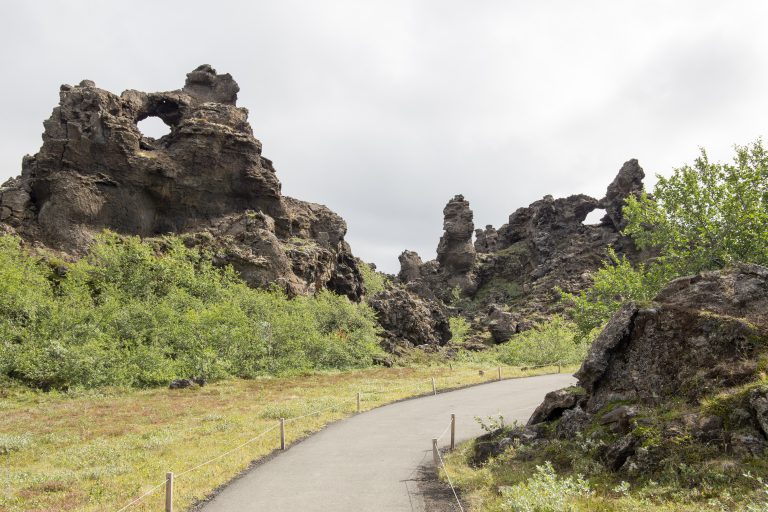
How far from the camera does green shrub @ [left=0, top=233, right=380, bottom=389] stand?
3325 cm

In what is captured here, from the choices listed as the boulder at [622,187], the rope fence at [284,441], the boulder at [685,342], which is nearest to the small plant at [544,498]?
the rope fence at [284,441]

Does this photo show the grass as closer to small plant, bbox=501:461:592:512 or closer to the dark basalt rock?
small plant, bbox=501:461:592:512

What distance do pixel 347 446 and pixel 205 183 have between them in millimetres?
68072

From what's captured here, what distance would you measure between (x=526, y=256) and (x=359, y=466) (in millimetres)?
121092

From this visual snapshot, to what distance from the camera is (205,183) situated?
75062mm

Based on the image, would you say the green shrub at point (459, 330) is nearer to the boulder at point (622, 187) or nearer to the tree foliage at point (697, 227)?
the boulder at point (622, 187)

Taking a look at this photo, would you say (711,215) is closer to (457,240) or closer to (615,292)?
(615,292)

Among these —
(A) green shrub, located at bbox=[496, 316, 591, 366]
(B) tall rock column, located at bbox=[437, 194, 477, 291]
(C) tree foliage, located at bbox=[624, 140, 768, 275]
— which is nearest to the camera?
(C) tree foliage, located at bbox=[624, 140, 768, 275]

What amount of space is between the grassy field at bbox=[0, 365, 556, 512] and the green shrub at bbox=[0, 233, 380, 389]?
10.9ft

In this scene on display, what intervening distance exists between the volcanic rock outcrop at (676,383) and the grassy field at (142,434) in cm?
1022

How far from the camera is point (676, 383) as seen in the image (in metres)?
11.8

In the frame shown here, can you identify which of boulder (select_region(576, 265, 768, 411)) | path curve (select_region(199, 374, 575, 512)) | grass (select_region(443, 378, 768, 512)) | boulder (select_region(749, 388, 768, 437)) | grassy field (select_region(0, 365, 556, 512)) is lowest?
path curve (select_region(199, 374, 575, 512))

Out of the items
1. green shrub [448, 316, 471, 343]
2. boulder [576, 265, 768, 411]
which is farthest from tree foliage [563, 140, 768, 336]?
green shrub [448, 316, 471, 343]

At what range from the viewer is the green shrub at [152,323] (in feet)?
109
